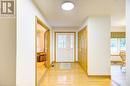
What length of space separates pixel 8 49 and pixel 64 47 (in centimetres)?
820

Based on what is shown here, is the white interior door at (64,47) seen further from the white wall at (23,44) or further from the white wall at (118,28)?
the white wall at (23,44)

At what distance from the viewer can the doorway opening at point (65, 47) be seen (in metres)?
10.3

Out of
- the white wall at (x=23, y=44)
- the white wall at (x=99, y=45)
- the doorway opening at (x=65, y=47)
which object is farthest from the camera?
the doorway opening at (x=65, y=47)

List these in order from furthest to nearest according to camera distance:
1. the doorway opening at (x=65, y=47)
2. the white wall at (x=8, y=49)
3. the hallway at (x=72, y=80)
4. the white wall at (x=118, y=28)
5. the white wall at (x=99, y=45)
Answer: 1. the doorway opening at (x=65, y=47)
2. the white wall at (x=118, y=28)
3. the white wall at (x=99, y=45)
4. the hallway at (x=72, y=80)
5. the white wall at (x=8, y=49)

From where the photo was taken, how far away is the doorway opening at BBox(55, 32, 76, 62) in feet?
33.8

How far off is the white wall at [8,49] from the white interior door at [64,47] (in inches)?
315

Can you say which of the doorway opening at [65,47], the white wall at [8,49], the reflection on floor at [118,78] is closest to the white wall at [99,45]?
the reflection on floor at [118,78]

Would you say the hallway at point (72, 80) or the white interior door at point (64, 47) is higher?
the white interior door at point (64, 47)

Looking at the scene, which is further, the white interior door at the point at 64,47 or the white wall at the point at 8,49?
the white interior door at the point at 64,47

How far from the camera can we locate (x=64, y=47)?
10.5 m

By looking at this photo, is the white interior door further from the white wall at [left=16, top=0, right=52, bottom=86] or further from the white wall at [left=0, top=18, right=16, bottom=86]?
the white wall at [left=0, top=18, right=16, bottom=86]

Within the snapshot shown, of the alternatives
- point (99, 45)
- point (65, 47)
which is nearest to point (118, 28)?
point (65, 47)

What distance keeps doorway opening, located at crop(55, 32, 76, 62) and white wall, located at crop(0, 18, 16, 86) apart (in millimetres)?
7967

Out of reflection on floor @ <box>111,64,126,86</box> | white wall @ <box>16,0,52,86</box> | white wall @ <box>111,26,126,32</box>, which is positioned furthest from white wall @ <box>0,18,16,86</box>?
white wall @ <box>111,26,126,32</box>
